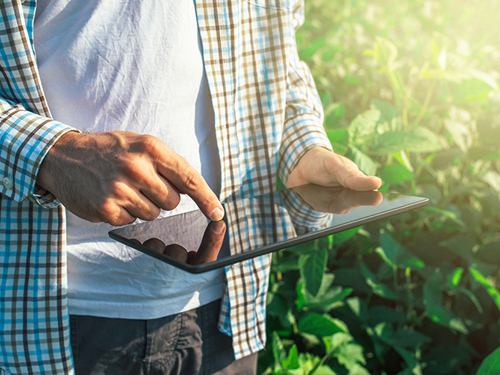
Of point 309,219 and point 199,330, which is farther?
point 199,330

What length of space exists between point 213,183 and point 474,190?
0.79m

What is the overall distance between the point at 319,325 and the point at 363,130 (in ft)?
1.51

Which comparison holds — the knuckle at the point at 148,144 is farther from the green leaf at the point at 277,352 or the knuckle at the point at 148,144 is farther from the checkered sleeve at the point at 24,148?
the green leaf at the point at 277,352

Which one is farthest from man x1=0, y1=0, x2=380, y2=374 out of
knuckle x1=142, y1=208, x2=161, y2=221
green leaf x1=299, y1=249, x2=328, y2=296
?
green leaf x1=299, y1=249, x2=328, y2=296

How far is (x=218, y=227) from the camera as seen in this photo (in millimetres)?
583

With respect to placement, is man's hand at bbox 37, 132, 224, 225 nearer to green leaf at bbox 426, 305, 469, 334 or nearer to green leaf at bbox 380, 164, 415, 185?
green leaf at bbox 380, 164, 415, 185

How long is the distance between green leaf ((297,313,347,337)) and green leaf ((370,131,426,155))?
394 millimetres

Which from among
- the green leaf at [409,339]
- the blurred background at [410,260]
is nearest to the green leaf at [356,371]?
the blurred background at [410,260]

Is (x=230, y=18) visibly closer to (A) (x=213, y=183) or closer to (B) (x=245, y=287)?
(A) (x=213, y=183)

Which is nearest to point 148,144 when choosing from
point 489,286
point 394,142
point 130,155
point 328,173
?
point 130,155

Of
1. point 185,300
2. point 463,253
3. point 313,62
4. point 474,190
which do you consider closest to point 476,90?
point 474,190

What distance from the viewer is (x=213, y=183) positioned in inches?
29.1

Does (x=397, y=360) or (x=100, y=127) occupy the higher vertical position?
(x=100, y=127)

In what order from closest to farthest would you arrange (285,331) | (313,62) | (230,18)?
1. (230,18)
2. (285,331)
3. (313,62)
